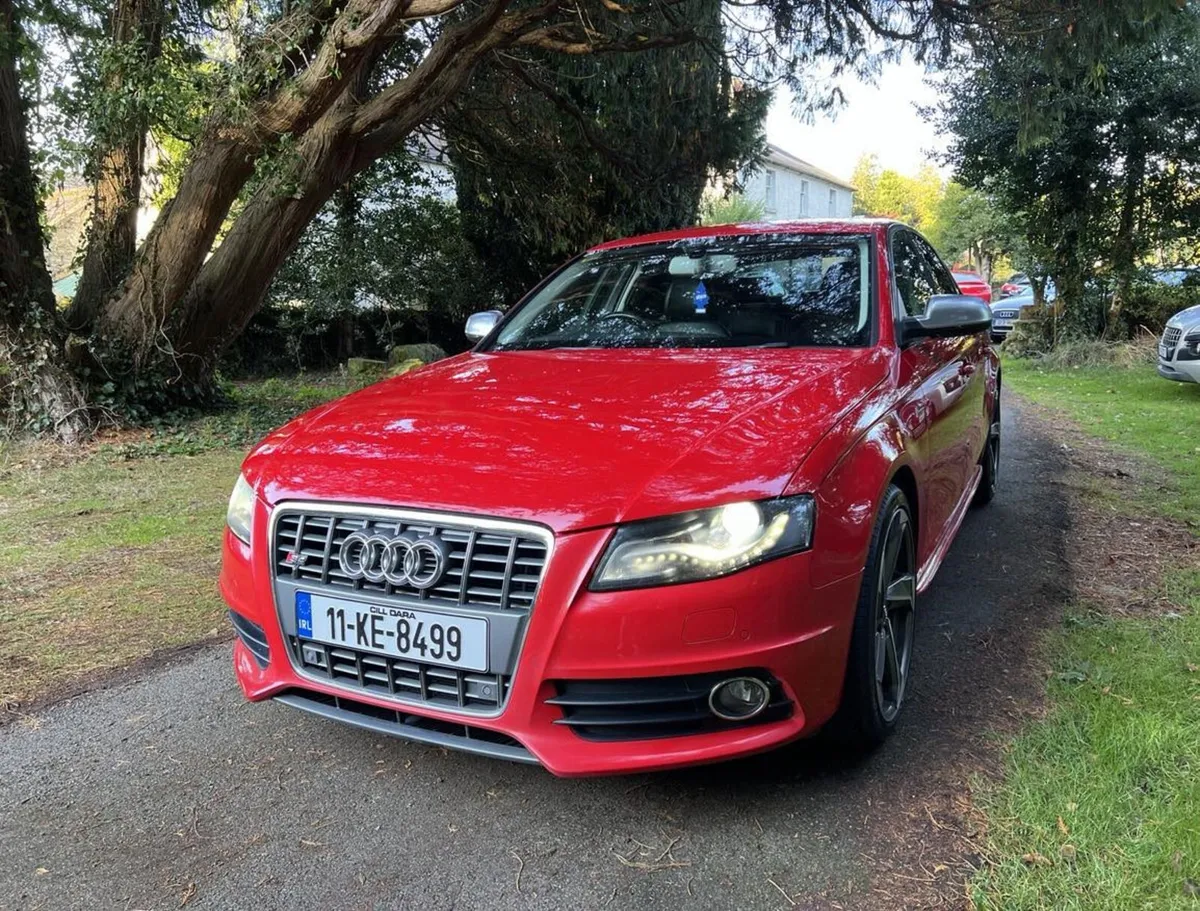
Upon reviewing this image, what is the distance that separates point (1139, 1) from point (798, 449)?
619cm

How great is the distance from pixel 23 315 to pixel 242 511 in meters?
6.64

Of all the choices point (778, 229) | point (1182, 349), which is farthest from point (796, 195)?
point (778, 229)

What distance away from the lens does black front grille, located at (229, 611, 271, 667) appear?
246 centimetres

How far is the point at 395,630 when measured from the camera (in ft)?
7.04

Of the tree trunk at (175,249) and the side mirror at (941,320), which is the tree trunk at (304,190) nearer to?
the tree trunk at (175,249)

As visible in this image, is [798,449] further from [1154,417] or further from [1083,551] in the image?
[1154,417]

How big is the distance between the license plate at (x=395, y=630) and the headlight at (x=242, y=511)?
36 centimetres

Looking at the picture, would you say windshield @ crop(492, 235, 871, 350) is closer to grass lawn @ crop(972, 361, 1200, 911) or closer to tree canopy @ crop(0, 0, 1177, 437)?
grass lawn @ crop(972, 361, 1200, 911)

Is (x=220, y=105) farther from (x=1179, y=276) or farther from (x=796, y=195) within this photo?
(x=796, y=195)

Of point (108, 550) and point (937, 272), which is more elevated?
point (937, 272)

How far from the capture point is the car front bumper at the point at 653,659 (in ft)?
6.46

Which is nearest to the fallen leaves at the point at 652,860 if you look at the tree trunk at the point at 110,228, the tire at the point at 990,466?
the tire at the point at 990,466

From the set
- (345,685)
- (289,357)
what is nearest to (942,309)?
(345,685)

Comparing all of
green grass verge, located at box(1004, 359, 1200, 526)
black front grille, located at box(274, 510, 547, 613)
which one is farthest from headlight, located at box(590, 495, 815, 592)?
green grass verge, located at box(1004, 359, 1200, 526)
